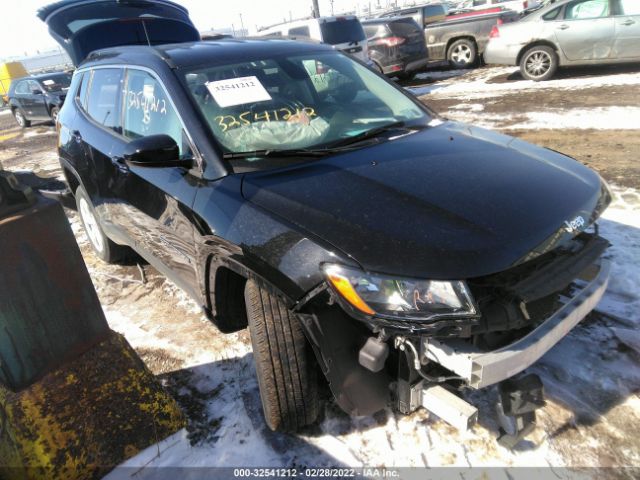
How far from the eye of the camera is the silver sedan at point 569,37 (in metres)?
8.27

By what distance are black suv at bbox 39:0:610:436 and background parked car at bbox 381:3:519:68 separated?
10094 millimetres

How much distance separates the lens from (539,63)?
927 centimetres

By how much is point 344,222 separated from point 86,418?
1.55 meters

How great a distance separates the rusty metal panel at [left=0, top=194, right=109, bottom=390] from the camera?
1.93 meters

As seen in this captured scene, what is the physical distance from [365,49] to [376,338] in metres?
9.34

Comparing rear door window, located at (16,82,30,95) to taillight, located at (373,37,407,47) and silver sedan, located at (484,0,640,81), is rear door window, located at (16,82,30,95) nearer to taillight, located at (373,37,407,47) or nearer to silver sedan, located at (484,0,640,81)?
taillight, located at (373,37,407,47)

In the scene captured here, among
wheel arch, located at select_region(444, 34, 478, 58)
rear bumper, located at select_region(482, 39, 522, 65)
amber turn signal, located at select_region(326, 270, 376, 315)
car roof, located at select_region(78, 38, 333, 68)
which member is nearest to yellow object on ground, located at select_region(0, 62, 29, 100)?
wheel arch, located at select_region(444, 34, 478, 58)

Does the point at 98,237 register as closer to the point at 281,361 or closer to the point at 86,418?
the point at 86,418

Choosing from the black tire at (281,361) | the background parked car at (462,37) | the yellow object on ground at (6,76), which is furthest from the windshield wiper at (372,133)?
the yellow object on ground at (6,76)

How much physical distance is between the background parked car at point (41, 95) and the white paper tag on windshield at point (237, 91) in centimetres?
1157

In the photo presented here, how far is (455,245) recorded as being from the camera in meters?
1.67

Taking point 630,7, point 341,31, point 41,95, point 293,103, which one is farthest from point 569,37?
point 41,95

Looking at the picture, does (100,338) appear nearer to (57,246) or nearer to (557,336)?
(57,246)

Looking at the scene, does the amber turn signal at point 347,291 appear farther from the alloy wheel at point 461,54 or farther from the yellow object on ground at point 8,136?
the yellow object on ground at point 8,136
